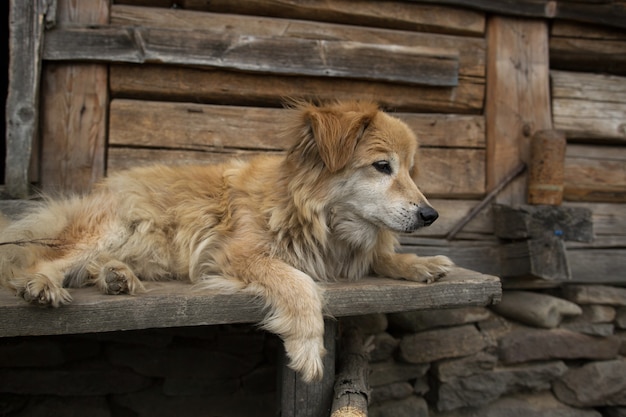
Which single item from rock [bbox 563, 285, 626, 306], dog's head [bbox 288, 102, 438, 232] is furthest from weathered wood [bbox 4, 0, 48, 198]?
rock [bbox 563, 285, 626, 306]

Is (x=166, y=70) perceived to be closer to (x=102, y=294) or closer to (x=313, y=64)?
(x=313, y=64)

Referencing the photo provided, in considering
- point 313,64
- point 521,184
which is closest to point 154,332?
point 313,64

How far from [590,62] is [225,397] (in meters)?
4.00

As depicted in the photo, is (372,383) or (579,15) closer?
(372,383)

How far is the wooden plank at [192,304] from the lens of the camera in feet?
6.31

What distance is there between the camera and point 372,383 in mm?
3443

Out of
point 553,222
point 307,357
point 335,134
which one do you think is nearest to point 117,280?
point 307,357

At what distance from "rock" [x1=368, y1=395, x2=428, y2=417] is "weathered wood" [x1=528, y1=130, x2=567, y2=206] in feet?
5.81

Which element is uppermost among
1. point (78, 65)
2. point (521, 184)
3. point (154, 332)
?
point (78, 65)

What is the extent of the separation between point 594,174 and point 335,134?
272cm

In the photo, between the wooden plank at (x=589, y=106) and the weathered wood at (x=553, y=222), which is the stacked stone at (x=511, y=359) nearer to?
the weathered wood at (x=553, y=222)

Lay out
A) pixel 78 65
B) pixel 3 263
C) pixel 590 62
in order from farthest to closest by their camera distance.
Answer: pixel 590 62, pixel 78 65, pixel 3 263

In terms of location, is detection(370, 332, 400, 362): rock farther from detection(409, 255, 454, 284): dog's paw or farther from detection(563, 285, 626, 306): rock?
detection(563, 285, 626, 306): rock

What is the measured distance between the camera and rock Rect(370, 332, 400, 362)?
3.49m
